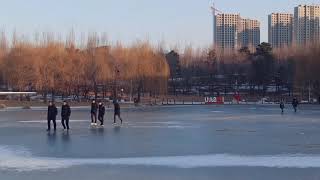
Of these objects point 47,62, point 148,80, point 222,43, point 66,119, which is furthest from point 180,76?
point 66,119

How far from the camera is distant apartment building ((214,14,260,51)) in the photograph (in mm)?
164025

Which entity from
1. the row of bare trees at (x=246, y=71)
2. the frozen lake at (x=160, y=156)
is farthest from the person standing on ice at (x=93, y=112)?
the row of bare trees at (x=246, y=71)

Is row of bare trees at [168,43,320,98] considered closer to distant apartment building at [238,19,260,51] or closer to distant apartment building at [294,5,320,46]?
distant apartment building at [294,5,320,46]

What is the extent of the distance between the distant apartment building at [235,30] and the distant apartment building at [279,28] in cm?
429

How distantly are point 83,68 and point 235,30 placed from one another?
103200mm

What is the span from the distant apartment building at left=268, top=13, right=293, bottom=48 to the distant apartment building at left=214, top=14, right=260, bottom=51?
429cm

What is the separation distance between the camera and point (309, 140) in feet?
62.6

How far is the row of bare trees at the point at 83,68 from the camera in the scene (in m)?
65.2

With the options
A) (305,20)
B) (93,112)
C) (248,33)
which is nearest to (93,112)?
(93,112)

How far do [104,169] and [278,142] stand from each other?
7.92 meters

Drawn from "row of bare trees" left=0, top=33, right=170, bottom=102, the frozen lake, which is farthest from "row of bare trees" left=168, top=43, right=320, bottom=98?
the frozen lake

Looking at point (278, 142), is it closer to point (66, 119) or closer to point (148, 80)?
point (66, 119)

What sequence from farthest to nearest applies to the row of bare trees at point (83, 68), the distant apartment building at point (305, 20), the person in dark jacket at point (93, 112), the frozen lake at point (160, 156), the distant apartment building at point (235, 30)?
the distant apartment building at point (235, 30) → the distant apartment building at point (305, 20) → the row of bare trees at point (83, 68) → the person in dark jacket at point (93, 112) → the frozen lake at point (160, 156)

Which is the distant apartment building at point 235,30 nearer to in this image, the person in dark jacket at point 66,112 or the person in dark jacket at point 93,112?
the person in dark jacket at point 93,112
